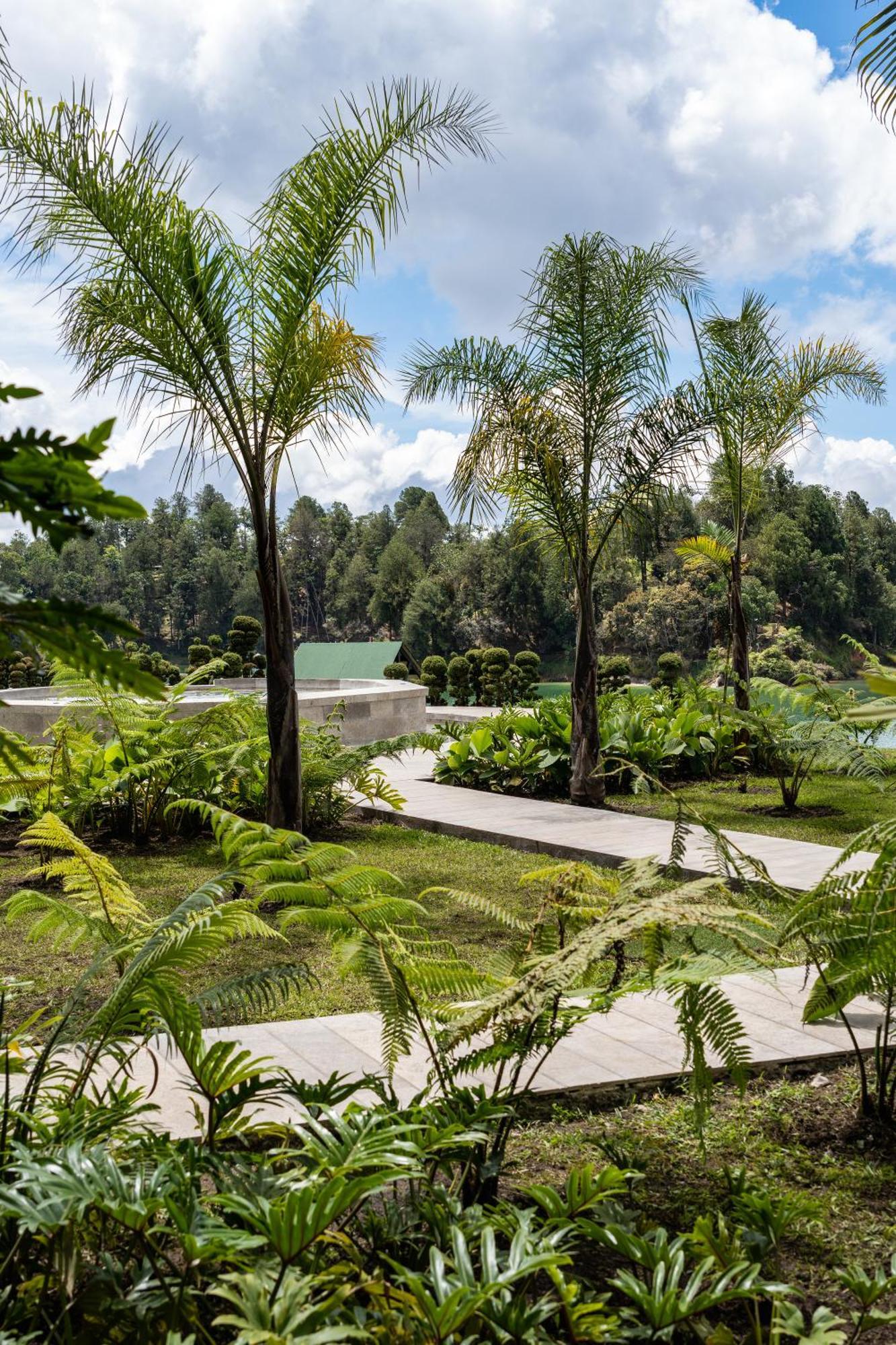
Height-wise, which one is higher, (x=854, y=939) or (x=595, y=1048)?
(x=854, y=939)

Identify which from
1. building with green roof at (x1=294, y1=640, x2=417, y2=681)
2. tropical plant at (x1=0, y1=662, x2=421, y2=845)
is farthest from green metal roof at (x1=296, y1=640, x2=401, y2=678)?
tropical plant at (x1=0, y1=662, x2=421, y2=845)

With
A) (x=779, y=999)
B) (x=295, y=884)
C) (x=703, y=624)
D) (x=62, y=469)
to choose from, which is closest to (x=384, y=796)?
(x=779, y=999)

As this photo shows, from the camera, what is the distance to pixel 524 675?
71.6 ft

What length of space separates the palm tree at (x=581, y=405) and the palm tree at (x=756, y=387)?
54.0 inches

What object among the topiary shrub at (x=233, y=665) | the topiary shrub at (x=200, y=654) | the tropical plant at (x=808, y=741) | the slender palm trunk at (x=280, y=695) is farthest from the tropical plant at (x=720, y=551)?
the topiary shrub at (x=200, y=654)

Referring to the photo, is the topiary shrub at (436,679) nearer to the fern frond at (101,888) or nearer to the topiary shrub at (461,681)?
the topiary shrub at (461,681)

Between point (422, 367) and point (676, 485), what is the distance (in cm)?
243

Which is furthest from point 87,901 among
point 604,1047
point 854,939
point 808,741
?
point 808,741

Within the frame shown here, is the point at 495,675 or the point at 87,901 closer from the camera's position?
the point at 87,901

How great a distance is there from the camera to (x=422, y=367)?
381 inches

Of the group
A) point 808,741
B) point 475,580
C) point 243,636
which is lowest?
point 808,741

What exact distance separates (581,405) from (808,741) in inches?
138

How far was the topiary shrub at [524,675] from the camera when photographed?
68.9 feet

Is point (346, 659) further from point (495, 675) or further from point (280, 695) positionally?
point (280, 695)
